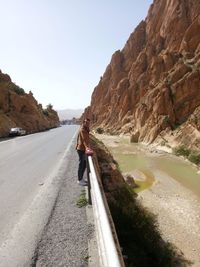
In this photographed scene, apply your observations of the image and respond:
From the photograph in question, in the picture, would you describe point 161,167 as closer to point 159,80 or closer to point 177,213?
point 177,213

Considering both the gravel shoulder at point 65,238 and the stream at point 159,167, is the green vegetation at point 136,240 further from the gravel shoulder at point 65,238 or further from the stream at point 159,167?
the stream at point 159,167

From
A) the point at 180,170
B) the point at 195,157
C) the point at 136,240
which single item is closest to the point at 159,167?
the point at 180,170

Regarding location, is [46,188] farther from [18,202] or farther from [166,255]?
[166,255]

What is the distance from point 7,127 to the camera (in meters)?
51.6

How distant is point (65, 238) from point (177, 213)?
36.2 ft

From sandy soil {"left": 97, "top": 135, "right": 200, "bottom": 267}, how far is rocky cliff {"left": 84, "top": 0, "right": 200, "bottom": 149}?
17.5 m

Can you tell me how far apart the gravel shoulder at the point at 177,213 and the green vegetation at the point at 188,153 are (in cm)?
889

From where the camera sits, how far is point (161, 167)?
29250 mm

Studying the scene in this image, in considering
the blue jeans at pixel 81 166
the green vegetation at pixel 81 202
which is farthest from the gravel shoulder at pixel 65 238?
the blue jeans at pixel 81 166

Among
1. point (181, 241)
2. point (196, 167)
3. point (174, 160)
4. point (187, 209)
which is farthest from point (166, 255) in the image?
point (174, 160)

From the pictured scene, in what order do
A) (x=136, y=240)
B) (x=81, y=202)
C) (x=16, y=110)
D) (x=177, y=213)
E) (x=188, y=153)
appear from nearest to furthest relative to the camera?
(x=81, y=202) → (x=136, y=240) → (x=177, y=213) → (x=188, y=153) → (x=16, y=110)

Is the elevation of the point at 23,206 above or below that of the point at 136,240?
above

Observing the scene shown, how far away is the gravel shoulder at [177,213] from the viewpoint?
38.6 ft

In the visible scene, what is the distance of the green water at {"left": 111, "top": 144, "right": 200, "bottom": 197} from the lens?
73.9ft
